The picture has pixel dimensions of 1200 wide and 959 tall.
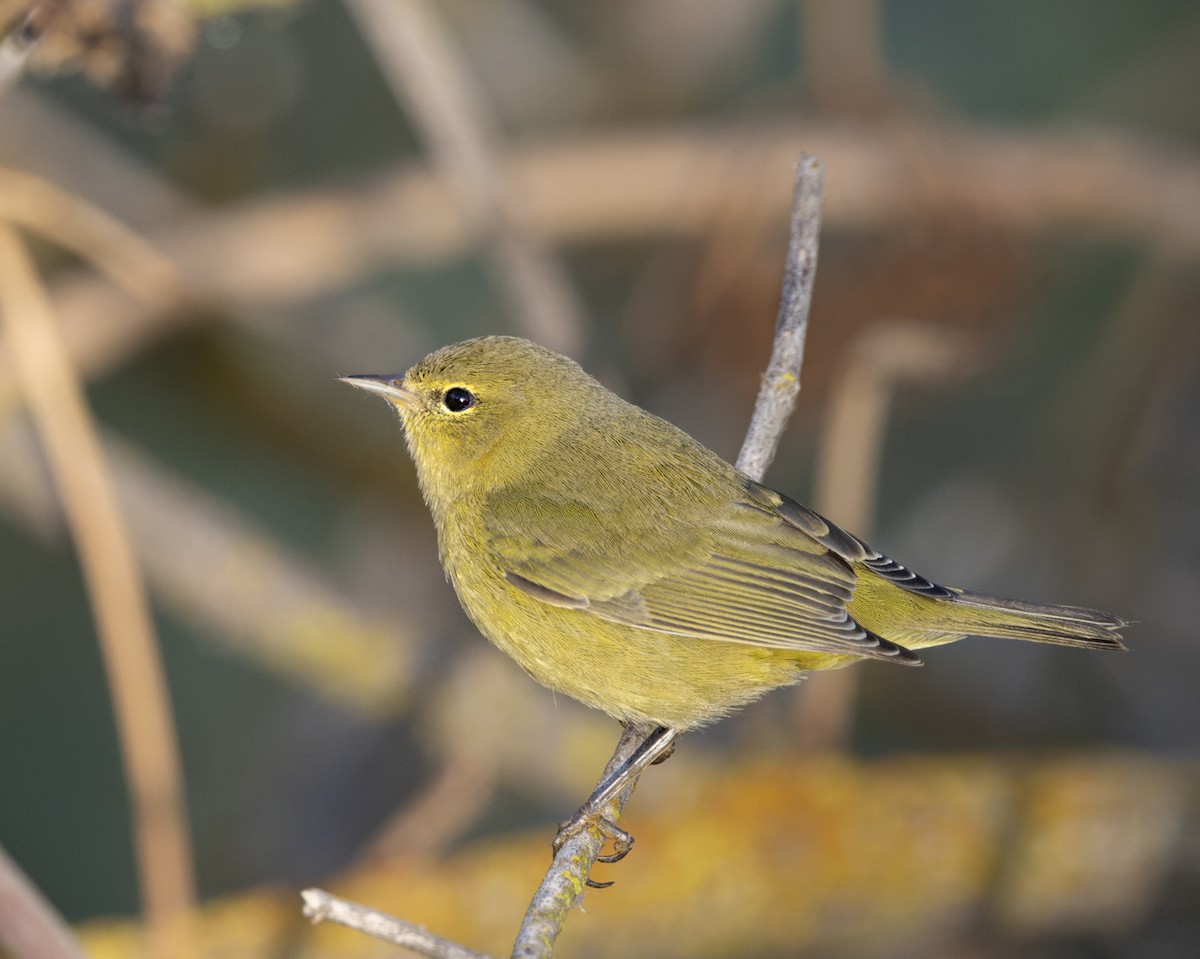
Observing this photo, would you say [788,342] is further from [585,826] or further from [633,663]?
[585,826]

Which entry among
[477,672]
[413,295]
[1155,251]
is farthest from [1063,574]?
[413,295]

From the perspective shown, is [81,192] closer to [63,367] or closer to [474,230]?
[474,230]

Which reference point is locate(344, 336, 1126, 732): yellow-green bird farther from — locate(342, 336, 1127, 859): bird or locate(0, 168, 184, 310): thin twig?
locate(0, 168, 184, 310): thin twig

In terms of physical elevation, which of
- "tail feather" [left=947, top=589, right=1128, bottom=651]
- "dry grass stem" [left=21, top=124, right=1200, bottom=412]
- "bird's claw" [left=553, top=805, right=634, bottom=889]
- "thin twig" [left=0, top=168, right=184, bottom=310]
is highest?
"dry grass stem" [left=21, top=124, right=1200, bottom=412]

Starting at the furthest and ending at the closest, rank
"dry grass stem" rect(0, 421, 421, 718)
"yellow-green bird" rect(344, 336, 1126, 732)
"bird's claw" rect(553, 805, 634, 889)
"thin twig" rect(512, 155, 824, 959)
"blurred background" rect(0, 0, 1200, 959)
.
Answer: "dry grass stem" rect(0, 421, 421, 718)
"blurred background" rect(0, 0, 1200, 959)
"thin twig" rect(512, 155, 824, 959)
"yellow-green bird" rect(344, 336, 1126, 732)
"bird's claw" rect(553, 805, 634, 889)

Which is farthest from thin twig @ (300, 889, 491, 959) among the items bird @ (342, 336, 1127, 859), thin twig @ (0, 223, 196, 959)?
thin twig @ (0, 223, 196, 959)

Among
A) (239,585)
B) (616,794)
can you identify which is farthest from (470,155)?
(616,794)
